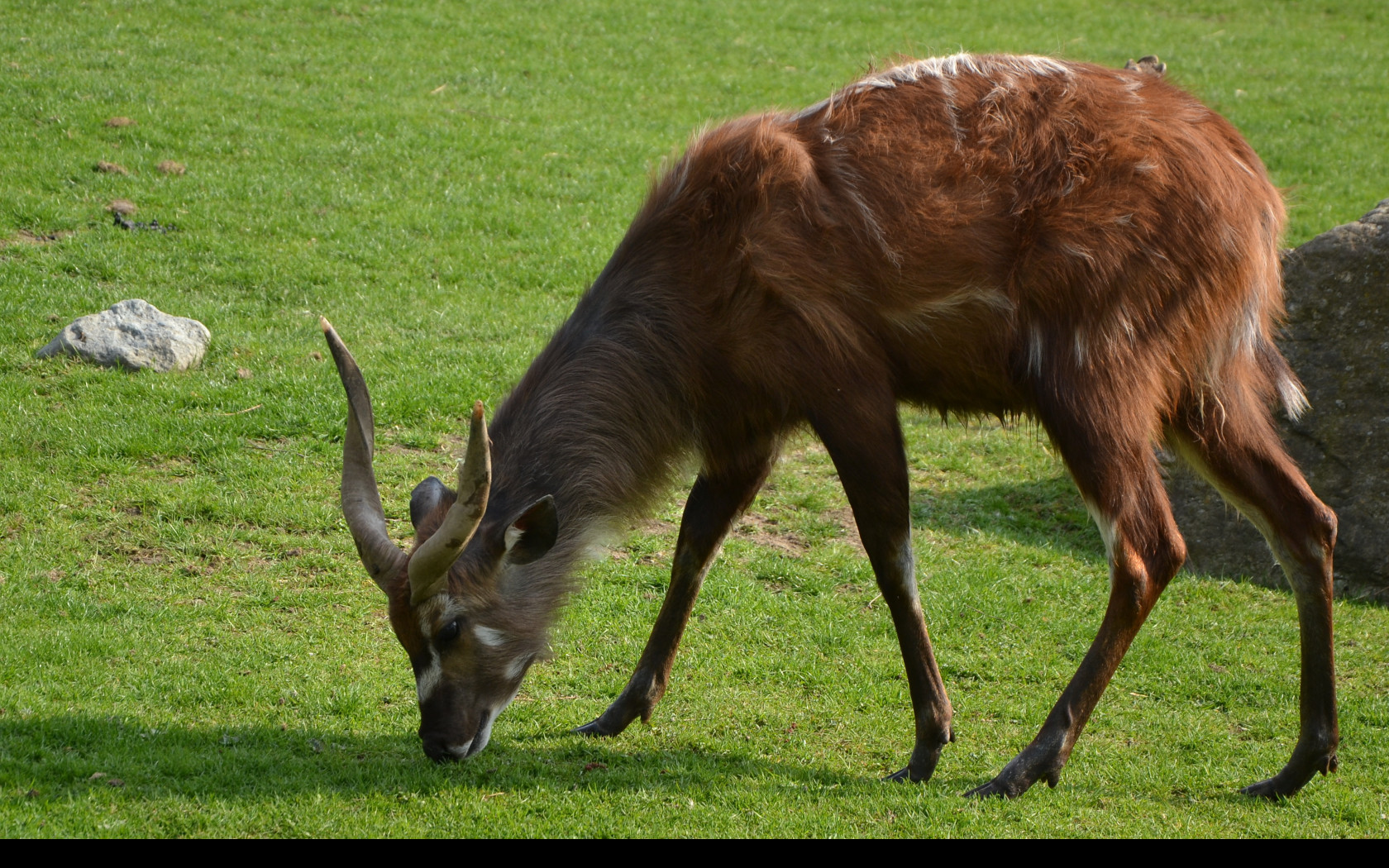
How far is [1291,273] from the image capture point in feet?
26.7

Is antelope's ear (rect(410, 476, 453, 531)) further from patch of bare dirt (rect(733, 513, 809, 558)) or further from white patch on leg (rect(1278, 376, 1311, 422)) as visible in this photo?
white patch on leg (rect(1278, 376, 1311, 422))

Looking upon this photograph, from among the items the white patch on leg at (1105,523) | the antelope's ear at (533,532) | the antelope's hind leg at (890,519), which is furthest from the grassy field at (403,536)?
the white patch on leg at (1105,523)

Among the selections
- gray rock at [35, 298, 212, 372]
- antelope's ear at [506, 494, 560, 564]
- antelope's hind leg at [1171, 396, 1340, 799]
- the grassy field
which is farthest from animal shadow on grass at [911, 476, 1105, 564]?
gray rock at [35, 298, 212, 372]

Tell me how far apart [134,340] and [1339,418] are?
826 centimetres

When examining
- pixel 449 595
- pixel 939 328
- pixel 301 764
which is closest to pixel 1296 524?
pixel 939 328

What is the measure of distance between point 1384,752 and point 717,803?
326cm

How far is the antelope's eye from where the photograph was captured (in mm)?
4891

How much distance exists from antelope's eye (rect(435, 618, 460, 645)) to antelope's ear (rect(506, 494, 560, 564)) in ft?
1.11

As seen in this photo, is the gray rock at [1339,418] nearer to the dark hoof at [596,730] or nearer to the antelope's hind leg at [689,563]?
the antelope's hind leg at [689,563]

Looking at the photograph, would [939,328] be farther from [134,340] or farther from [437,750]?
[134,340]

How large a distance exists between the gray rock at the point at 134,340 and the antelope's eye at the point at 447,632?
494cm

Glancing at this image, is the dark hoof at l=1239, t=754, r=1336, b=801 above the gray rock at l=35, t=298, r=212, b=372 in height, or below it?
below

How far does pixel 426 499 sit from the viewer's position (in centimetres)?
521

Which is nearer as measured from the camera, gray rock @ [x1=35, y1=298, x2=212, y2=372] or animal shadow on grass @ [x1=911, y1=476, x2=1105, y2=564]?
animal shadow on grass @ [x1=911, y1=476, x2=1105, y2=564]
